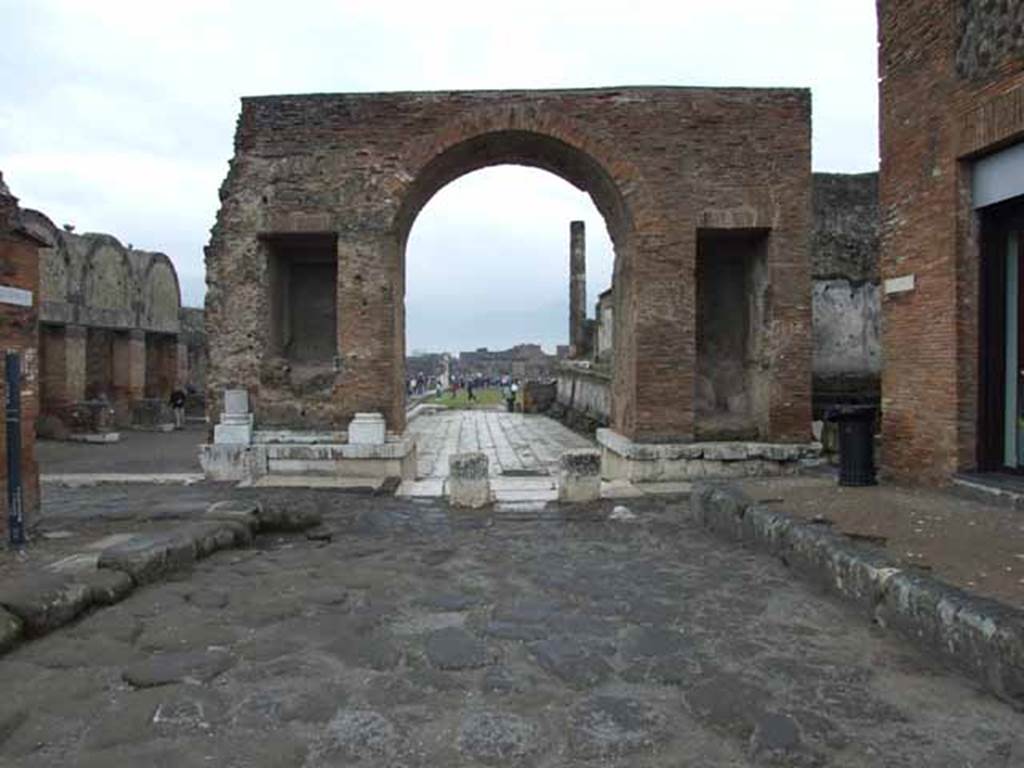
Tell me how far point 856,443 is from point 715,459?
94.8 inches

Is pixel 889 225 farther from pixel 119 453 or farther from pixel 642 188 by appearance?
pixel 119 453

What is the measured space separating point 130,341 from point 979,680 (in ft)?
70.5

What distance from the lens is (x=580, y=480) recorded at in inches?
355

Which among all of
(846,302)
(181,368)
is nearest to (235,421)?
(846,302)

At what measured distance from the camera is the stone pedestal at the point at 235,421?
1009 centimetres

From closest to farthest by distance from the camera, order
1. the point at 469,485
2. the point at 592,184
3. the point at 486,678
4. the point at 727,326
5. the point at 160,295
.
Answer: the point at 486,678, the point at 469,485, the point at 592,184, the point at 727,326, the point at 160,295

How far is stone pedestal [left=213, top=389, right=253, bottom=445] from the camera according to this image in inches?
397

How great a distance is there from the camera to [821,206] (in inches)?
591

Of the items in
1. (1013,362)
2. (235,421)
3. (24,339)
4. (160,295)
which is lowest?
(235,421)

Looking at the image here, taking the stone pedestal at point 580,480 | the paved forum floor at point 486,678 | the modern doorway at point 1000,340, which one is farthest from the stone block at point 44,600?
the modern doorway at point 1000,340

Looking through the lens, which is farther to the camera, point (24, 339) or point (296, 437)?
point (296, 437)

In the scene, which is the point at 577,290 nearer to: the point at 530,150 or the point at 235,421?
the point at 530,150

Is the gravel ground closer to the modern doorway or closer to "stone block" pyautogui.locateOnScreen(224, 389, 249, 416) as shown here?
the modern doorway

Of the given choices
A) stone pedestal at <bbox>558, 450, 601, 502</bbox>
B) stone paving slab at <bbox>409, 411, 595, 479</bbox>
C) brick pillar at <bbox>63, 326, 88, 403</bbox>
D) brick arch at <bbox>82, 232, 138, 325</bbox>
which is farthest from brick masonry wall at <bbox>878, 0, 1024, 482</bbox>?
brick arch at <bbox>82, 232, 138, 325</bbox>
